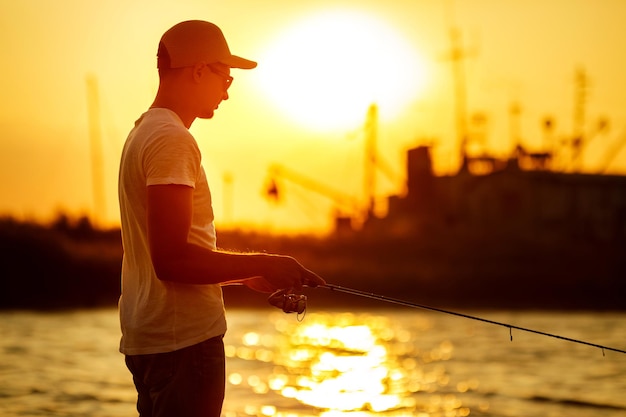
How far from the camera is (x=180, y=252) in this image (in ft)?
10.3

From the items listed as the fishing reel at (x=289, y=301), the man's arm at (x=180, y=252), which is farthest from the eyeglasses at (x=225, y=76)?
the fishing reel at (x=289, y=301)

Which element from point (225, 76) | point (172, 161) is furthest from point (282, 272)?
point (225, 76)

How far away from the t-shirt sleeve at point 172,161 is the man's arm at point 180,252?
0.07 ft

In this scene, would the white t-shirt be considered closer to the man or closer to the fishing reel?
the man

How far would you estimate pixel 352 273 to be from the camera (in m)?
35.6

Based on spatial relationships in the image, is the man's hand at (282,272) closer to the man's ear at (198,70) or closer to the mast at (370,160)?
the man's ear at (198,70)

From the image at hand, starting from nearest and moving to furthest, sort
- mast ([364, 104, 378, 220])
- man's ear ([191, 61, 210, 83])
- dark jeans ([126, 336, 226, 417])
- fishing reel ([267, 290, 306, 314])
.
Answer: dark jeans ([126, 336, 226, 417]), man's ear ([191, 61, 210, 83]), fishing reel ([267, 290, 306, 314]), mast ([364, 104, 378, 220])

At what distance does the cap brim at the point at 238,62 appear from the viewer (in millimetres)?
3404

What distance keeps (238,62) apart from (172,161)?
49 cm

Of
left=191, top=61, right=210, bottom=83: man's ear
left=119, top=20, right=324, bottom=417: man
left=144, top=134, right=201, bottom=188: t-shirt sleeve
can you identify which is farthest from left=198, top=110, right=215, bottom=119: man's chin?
left=144, top=134, right=201, bottom=188: t-shirt sleeve

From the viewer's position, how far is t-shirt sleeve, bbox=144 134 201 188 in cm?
312

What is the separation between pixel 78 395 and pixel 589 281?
94.0ft

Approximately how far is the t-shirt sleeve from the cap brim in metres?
0.32

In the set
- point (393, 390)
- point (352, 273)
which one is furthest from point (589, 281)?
point (393, 390)
